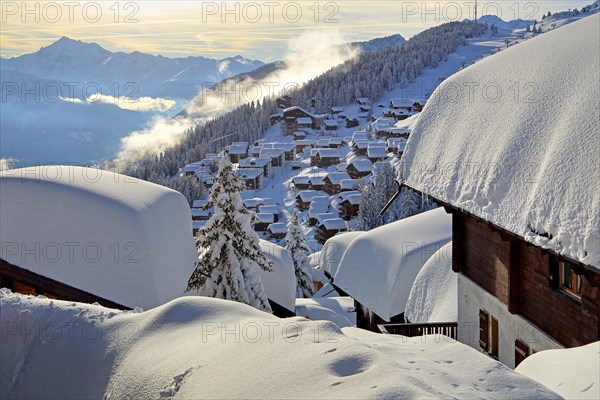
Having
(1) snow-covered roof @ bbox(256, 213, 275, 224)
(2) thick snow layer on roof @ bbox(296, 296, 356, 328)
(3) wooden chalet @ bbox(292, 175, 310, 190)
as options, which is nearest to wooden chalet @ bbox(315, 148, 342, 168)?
(3) wooden chalet @ bbox(292, 175, 310, 190)

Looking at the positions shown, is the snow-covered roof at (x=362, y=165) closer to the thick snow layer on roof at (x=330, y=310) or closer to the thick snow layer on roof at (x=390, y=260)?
the thick snow layer on roof at (x=330, y=310)

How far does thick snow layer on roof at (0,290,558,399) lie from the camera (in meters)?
4.30

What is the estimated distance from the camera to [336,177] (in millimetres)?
94312

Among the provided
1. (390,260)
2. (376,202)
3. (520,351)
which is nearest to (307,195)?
(376,202)

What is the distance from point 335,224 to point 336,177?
23.9 metres

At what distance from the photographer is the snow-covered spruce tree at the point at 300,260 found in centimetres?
4172

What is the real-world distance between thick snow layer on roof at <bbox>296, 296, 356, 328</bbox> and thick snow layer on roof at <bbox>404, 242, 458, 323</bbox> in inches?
343

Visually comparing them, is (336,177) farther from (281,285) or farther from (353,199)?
(281,285)

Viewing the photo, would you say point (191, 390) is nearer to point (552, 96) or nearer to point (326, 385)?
point (326, 385)

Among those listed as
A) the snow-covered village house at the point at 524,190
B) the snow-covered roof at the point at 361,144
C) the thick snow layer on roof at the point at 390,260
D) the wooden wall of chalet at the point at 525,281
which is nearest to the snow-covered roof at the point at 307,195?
the snow-covered roof at the point at 361,144

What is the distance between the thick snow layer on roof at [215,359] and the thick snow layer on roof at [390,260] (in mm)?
17634

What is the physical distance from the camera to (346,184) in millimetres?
90125

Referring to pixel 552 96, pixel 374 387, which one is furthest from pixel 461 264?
pixel 374 387

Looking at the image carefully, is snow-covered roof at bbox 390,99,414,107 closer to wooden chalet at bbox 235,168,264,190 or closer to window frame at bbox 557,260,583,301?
wooden chalet at bbox 235,168,264,190
